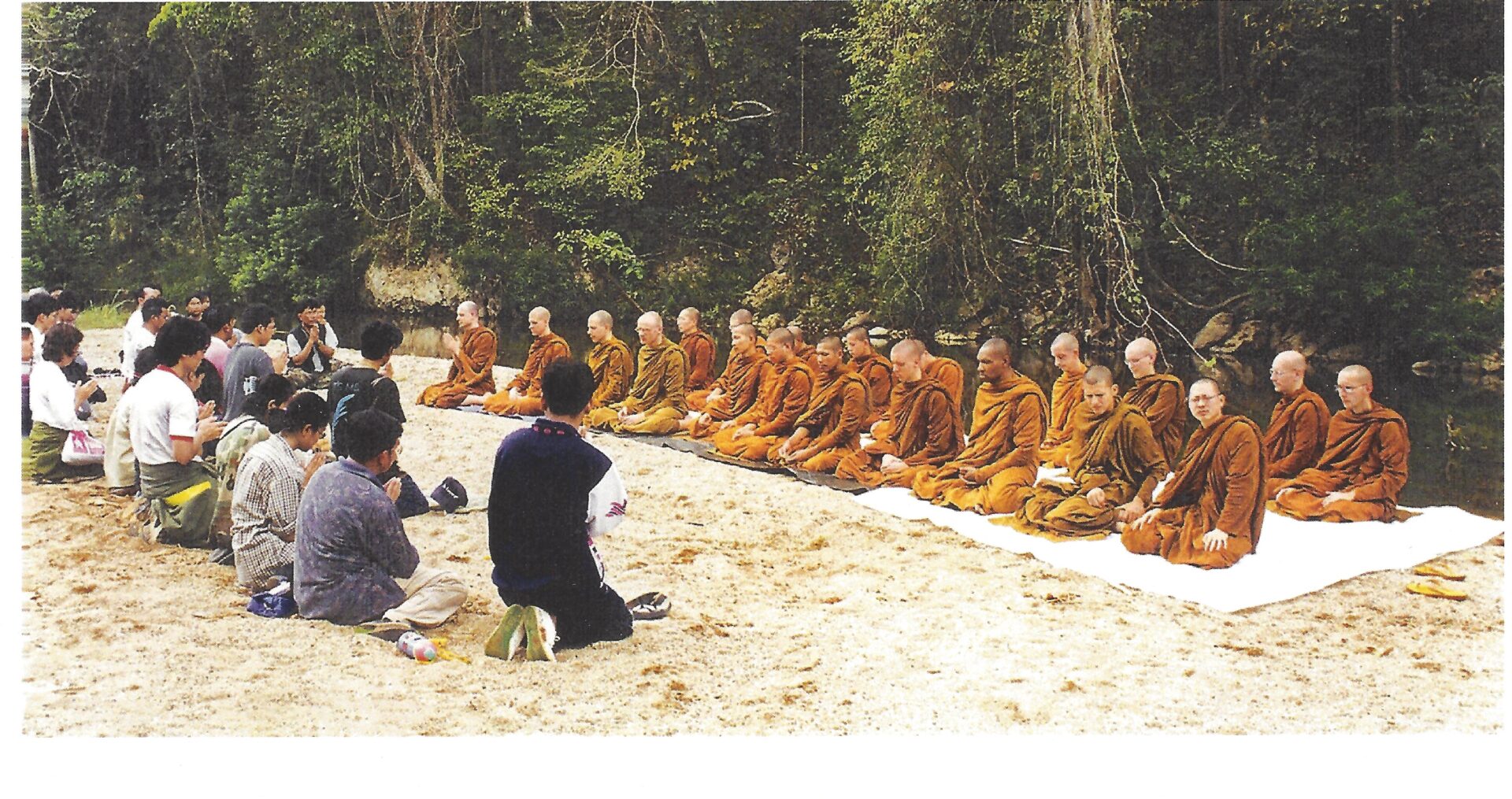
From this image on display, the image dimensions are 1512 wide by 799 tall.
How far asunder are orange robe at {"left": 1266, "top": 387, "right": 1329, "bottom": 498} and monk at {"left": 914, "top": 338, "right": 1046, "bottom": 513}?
3.36 feet

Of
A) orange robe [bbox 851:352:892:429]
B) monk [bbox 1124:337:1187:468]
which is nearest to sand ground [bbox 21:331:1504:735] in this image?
monk [bbox 1124:337:1187:468]

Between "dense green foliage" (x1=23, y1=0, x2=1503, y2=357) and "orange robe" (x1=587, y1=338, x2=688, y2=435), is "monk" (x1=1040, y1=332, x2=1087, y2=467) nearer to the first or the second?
"dense green foliage" (x1=23, y1=0, x2=1503, y2=357)

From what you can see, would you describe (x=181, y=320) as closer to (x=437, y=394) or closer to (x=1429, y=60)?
(x=437, y=394)

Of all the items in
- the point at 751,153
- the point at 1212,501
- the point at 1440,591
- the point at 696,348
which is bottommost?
the point at 1440,591

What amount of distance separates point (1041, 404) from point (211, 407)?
3706 millimetres

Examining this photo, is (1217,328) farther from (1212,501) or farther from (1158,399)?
(1212,501)

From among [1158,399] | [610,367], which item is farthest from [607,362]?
→ [1158,399]

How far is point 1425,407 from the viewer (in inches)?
208

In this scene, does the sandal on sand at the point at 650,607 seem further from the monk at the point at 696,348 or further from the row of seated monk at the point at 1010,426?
the monk at the point at 696,348

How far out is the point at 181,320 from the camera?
5.18 m

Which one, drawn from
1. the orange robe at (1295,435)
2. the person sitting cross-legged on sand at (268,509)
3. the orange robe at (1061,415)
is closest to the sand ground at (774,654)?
the person sitting cross-legged on sand at (268,509)

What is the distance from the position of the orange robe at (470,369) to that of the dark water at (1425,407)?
0.12 meters

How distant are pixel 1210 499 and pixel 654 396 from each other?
8.77 ft

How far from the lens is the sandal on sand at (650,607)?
15.8 ft
